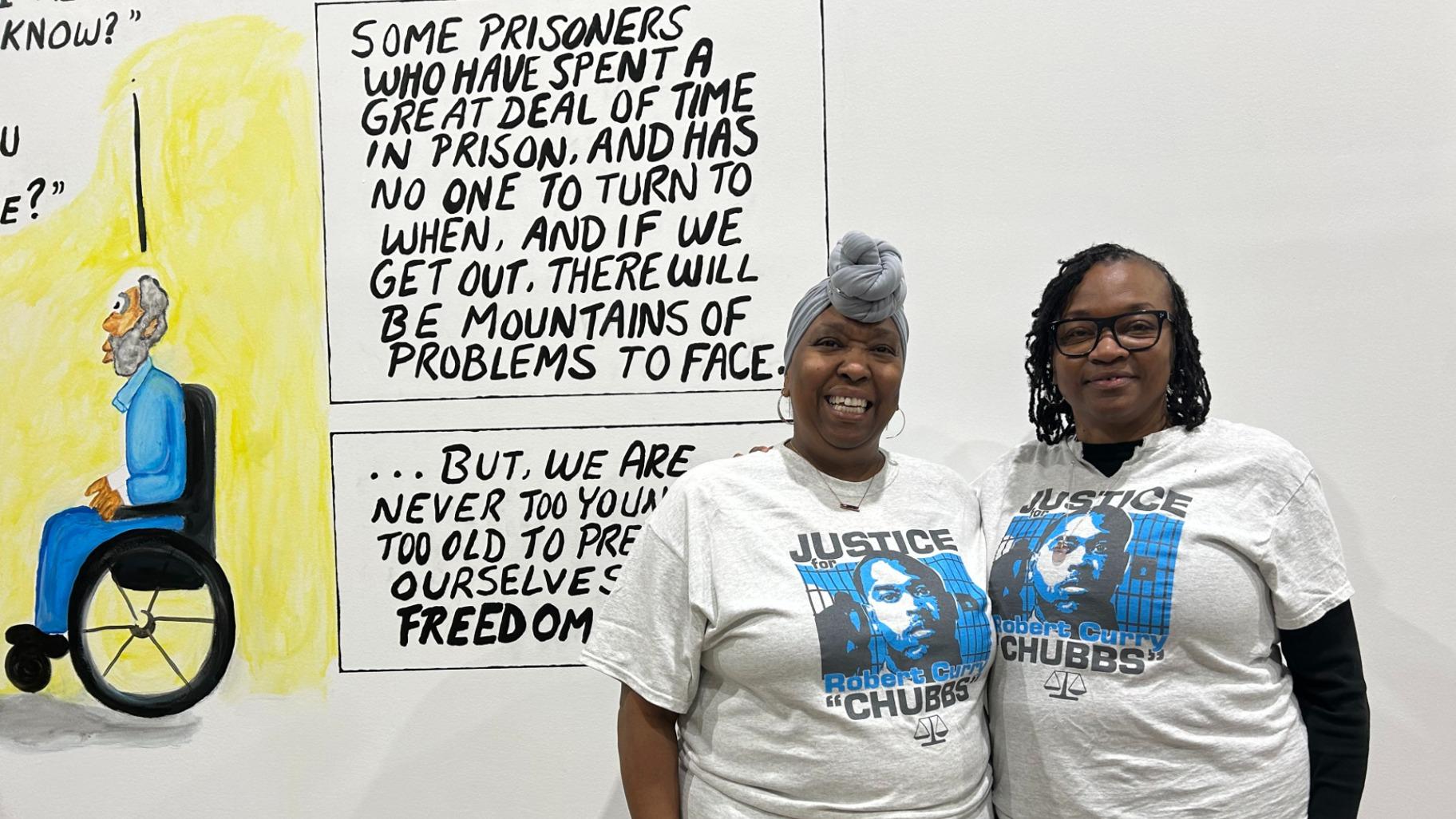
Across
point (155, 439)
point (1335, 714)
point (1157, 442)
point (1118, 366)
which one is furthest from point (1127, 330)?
point (155, 439)

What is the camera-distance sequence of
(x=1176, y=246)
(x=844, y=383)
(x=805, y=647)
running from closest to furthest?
(x=805, y=647)
(x=844, y=383)
(x=1176, y=246)

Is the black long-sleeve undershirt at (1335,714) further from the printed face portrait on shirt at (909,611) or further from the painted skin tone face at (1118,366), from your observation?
the printed face portrait on shirt at (909,611)

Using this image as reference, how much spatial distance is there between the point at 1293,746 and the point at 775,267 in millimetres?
1112

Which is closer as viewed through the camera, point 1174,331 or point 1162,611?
point 1162,611

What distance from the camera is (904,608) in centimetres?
120

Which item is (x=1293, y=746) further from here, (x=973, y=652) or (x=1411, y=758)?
(x=1411, y=758)

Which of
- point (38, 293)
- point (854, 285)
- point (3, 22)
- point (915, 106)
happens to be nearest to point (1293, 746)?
point (854, 285)

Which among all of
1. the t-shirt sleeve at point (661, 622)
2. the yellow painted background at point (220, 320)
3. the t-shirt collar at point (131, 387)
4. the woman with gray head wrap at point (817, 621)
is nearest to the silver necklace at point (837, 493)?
the woman with gray head wrap at point (817, 621)

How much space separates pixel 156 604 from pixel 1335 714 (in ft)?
6.41

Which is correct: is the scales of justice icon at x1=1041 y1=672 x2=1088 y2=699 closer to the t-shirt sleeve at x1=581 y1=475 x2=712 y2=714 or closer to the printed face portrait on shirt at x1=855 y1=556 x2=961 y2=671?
the printed face portrait on shirt at x1=855 y1=556 x2=961 y2=671

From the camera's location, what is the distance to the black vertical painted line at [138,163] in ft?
6.16

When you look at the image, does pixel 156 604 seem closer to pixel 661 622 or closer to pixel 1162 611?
pixel 661 622

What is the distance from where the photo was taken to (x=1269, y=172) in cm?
184

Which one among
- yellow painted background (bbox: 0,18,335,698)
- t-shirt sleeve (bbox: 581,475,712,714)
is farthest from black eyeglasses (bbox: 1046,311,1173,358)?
yellow painted background (bbox: 0,18,335,698)
